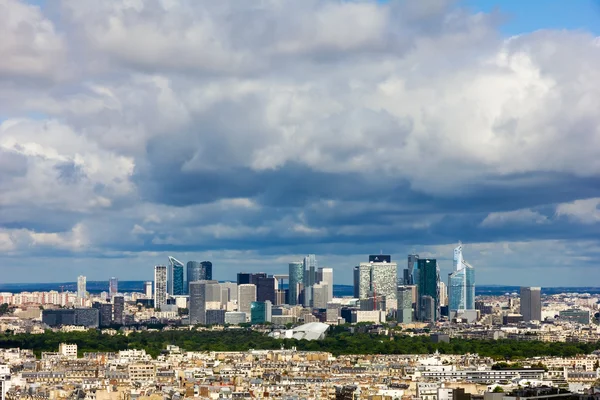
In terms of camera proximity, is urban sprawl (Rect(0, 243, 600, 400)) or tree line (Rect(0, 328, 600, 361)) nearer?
urban sprawl (Rect(0, 243, 600, 400))

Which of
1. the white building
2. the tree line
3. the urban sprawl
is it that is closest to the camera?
the urban sprawl

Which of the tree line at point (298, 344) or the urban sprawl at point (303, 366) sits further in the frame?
the tree line at point (298, 344)

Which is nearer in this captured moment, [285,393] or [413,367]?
[285,393]

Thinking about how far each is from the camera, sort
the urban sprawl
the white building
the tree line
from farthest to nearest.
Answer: the tree line
the white building
the urban sprawl

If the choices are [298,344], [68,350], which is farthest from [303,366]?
[298,344]

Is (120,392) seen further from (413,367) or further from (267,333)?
(267,333)

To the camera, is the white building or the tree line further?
the tree line

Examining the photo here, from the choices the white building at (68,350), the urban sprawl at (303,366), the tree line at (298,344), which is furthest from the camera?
the tree line at (298,344)

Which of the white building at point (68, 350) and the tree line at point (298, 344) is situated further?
the tree line at point (298, 344)

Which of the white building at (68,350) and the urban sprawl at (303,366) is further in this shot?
the white building at (68,350)

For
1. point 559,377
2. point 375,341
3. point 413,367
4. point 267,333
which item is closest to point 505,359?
point 413,367

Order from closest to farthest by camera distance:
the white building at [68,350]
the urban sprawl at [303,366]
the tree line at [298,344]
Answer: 1. the urban sprawl at [303,366]
2. the white building at [68,350]
3. the tree line at [298,344]
